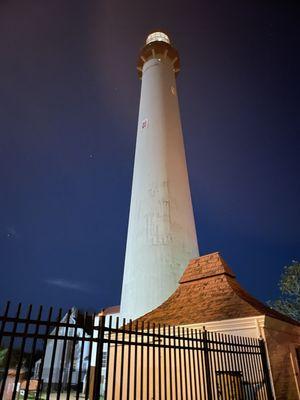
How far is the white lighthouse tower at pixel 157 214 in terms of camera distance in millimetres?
17203

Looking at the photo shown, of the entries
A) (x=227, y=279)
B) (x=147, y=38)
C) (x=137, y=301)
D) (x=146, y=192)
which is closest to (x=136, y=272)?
(x=137, y=301)

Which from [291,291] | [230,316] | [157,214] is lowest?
[230,316]

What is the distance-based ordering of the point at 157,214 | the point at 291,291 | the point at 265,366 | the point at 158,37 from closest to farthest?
the point at 265,366 < the point at 157,214 < the point at 291,291 < the point at 158,37

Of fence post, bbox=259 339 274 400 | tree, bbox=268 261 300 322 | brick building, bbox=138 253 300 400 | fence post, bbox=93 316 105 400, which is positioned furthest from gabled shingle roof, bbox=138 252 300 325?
tree, bbox=268 261 300 322

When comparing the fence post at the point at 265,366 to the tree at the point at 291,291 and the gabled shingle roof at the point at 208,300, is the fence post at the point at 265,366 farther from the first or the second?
the tree at the point at 291,291

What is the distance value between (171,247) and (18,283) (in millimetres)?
81321

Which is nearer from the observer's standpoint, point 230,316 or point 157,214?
point 230,316

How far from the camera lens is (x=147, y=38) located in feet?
114

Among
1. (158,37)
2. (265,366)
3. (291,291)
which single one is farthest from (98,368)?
(158,37)

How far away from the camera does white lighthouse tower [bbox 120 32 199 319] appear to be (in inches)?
677

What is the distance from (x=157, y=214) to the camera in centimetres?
1894

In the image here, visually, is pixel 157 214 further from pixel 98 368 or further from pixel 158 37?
pixel 158 37

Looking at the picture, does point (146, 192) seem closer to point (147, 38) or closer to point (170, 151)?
point (170, 151)

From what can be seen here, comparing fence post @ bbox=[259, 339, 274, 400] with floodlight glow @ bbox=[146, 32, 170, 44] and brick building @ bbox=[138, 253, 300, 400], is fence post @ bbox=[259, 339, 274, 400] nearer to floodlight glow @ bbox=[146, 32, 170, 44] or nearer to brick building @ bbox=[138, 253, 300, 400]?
brick building @ bbox=[138, 253, 300, 400]
